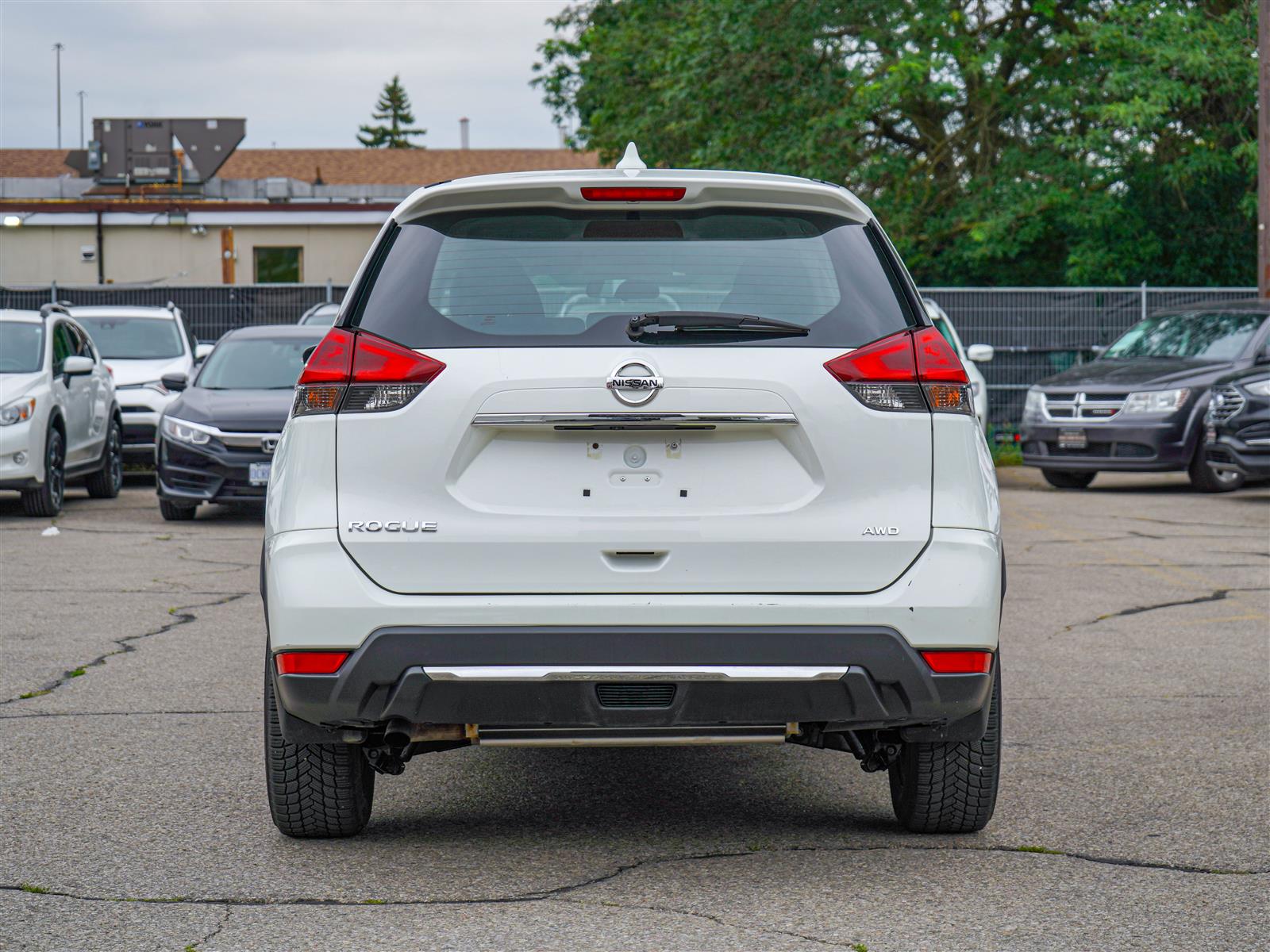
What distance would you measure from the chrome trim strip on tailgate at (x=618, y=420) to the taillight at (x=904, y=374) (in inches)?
9.8

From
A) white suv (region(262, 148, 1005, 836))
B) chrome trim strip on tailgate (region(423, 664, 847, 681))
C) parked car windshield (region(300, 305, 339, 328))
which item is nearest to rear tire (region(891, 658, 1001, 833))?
white suv (region(262, 148, 1005, 836))

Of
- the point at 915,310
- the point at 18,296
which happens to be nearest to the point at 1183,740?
the point at 915,310

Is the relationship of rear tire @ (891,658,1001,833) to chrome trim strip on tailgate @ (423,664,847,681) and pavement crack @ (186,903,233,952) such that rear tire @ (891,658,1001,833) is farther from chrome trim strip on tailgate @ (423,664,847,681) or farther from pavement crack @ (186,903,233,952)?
pavement crack @ (186,903,233,952)

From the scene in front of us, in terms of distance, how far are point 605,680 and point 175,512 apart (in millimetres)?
10737

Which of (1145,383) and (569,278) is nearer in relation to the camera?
(569,278)

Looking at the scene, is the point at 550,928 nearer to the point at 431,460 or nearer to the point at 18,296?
the point at 431,460

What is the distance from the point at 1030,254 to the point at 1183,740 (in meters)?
23.0

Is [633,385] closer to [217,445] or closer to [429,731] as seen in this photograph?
[429,731]

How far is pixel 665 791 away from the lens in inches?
208

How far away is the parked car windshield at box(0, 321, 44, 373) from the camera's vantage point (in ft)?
46.5

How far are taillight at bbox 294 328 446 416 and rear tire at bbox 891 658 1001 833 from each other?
5.49 ft

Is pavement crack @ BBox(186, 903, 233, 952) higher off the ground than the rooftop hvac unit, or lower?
lower

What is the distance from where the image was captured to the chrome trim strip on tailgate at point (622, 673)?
13.1ft

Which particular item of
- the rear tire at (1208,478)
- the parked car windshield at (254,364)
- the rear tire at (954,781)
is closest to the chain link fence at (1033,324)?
the rear tire at (1208,478)
